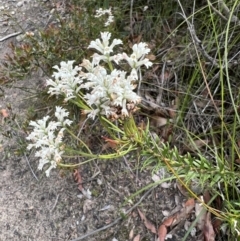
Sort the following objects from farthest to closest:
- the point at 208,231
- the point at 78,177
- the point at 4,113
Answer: the point at 4,113
the point at 78,177
the point at 208,231

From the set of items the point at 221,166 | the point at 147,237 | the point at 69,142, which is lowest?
the point at 147,237

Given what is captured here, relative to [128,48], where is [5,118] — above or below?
below

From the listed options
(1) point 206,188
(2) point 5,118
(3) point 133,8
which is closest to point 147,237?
(1) point 206,188

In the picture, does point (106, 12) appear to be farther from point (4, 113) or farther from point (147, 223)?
point (147, 223)

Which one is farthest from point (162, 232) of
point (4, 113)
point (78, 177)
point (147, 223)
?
point (4, 113)

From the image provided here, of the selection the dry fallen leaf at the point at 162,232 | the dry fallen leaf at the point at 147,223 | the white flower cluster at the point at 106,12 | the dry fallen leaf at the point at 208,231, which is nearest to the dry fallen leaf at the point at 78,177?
the dry fallen leaf at the point at 147,223

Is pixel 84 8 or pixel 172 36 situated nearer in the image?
pixel 172 36

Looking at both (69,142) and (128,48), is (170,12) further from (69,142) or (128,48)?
(69,142)

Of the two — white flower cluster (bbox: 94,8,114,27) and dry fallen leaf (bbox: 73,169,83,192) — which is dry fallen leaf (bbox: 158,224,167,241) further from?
white flower cluster (bbox: 94,8,114,27)

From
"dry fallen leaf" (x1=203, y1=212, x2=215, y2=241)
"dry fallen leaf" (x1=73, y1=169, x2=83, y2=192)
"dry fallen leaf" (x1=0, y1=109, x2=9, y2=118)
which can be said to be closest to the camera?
"dry fallen leaf" (x1=203, y1=212, x2=215, y2=241)

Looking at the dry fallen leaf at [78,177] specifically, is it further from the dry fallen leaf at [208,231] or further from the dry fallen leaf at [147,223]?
the dry fallen leaf at [208,231]

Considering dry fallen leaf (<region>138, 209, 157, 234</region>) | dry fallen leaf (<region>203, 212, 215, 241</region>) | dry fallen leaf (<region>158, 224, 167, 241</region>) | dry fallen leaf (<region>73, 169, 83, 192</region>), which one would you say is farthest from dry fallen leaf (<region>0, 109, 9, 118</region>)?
dry fallen leaf (<region>203, 212, 215, 241</region>)
